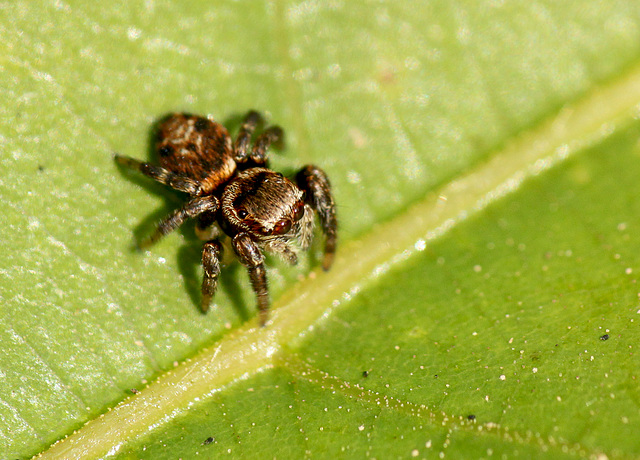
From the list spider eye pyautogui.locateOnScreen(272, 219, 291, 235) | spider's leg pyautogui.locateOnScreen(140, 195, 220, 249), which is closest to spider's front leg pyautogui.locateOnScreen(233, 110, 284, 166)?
spider's leg pyautogui.locateOnScreen(140, 195, 220, 249)

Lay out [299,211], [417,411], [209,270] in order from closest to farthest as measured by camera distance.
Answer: [417,411] < [209,270] < [299,211]

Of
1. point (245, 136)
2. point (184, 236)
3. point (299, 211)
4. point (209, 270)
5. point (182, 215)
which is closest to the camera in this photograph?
point (209, 270)

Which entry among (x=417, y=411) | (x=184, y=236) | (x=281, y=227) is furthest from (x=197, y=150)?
(x=417, y=411)

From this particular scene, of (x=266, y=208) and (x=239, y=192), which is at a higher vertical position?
(x=239, y=192)

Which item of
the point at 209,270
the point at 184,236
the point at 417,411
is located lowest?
the point at 417,411

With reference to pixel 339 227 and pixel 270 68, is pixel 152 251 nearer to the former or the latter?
pixel 339 227

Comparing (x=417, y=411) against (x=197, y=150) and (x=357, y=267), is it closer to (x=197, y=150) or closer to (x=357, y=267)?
(x=357, y=267)

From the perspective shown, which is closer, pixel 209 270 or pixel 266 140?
pixel 209 270

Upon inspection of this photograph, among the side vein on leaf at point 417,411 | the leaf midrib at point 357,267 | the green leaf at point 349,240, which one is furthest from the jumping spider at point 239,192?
the side vein on leaf at point 417,411

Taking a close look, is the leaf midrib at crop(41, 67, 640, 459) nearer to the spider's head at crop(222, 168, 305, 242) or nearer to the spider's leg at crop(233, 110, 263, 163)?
the spider's head at crop(222, 168, 305, 242)
